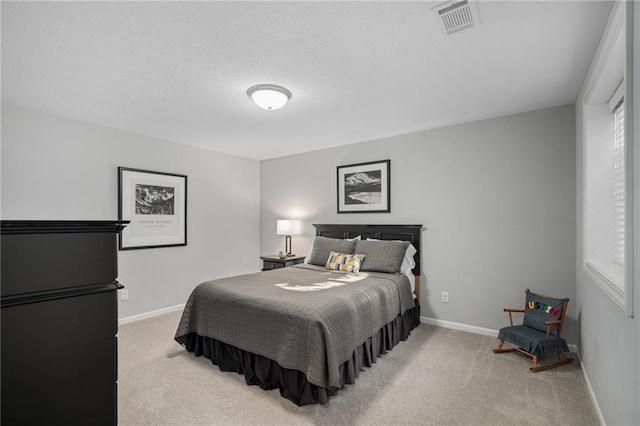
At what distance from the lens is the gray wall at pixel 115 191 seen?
10.4 feet

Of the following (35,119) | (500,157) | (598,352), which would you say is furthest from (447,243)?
(35,119)

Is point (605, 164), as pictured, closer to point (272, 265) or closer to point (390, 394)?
point (390, 394)

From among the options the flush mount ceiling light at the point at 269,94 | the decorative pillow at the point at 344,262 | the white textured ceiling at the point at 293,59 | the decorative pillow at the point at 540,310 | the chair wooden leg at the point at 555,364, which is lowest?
the chair wooden leg at the point at 555,364

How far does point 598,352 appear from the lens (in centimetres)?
209

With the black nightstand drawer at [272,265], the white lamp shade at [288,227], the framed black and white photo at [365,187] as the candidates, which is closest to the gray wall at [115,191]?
the black nightstand drawer at [272,265]

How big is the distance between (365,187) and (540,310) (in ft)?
7.93

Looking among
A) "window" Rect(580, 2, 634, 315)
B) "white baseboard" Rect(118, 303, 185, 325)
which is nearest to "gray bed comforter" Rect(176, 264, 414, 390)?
"white baseboard" Rect(118, 303, 185, 325)

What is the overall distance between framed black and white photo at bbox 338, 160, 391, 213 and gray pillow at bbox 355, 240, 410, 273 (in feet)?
2.09

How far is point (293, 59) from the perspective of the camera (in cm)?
223

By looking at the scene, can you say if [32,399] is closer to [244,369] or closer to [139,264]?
[244,369]

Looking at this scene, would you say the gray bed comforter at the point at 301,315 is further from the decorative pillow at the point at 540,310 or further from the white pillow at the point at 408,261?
the decorative pillow at the point at 540,310

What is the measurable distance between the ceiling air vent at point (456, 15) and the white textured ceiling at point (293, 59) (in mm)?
53

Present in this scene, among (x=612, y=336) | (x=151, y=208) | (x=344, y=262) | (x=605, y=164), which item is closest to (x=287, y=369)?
(x=344, y=262)

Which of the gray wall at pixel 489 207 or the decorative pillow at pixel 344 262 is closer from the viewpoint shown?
the gray wall at pixel 489 207
